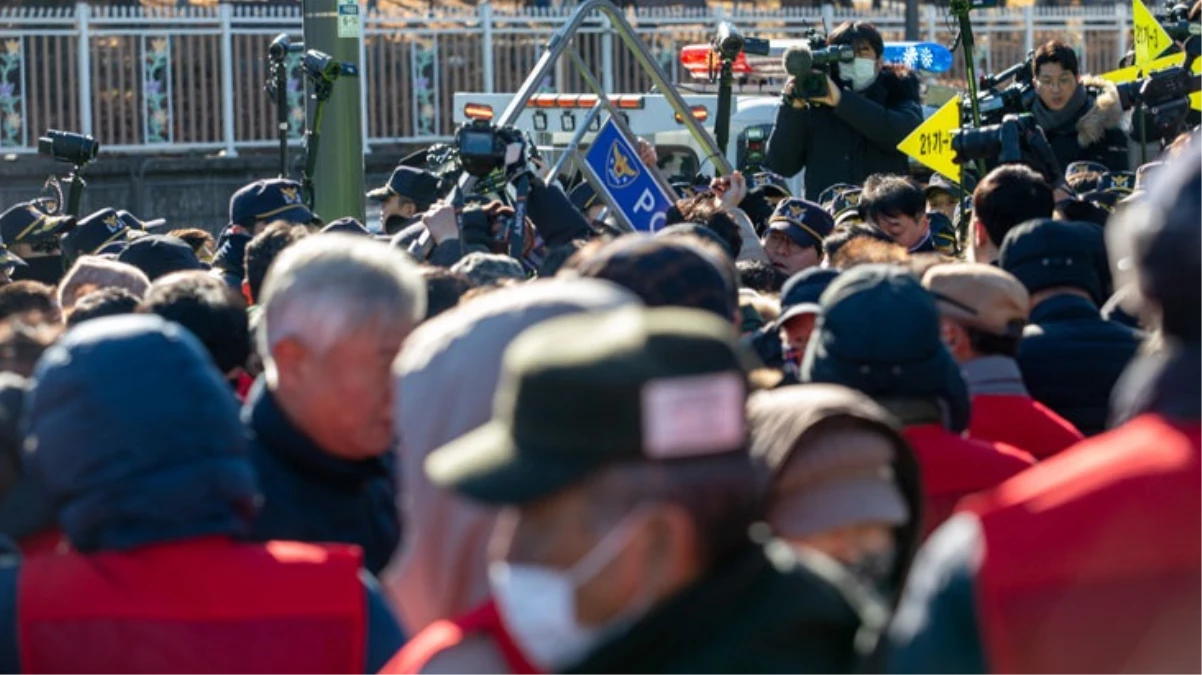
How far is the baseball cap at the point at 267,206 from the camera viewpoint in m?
7.44

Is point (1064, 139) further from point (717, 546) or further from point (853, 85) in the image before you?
point (717, 546)

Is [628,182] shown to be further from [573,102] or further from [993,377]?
[573,102]

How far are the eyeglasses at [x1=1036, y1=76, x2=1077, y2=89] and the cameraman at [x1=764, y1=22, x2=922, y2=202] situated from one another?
0.59m

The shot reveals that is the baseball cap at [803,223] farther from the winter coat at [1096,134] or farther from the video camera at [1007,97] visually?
the winter coat at [1096,134]

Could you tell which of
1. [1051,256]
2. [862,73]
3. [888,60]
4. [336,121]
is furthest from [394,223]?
[888,60]

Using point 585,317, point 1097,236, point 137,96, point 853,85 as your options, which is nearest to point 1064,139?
point 853,85

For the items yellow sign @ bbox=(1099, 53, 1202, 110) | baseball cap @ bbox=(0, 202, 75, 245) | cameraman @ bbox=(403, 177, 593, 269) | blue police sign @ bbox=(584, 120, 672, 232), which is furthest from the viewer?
yellow sign @ bbox=(1099, 53, 1202, 110)

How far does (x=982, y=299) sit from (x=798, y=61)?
14.4 feet

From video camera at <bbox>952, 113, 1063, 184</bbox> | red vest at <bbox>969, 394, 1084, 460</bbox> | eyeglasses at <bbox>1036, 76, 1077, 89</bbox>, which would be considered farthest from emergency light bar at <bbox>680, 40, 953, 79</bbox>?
red vest at <bbox>969, 394, 1084, 460</bbox>

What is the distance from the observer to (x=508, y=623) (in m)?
2.29

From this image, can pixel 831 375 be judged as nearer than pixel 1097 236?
Yes

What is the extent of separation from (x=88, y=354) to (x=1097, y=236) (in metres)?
3.10

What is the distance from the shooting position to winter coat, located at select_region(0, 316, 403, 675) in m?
2.81

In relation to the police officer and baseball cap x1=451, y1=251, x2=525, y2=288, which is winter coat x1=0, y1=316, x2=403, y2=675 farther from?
the police officer
